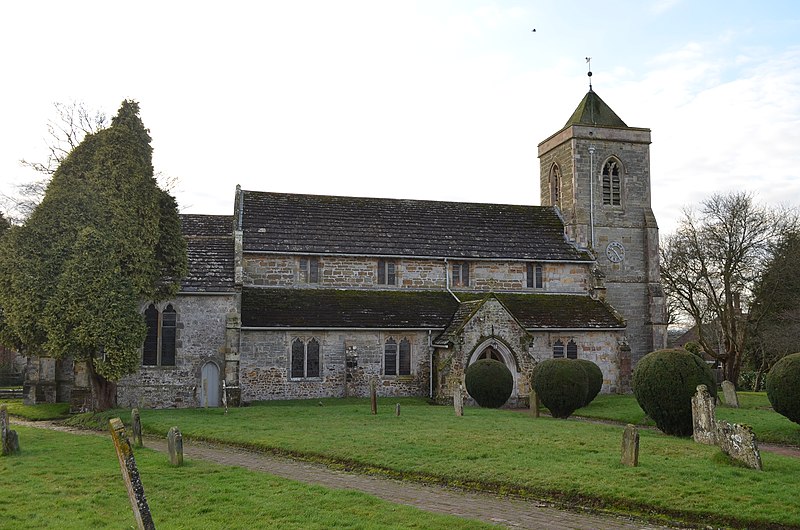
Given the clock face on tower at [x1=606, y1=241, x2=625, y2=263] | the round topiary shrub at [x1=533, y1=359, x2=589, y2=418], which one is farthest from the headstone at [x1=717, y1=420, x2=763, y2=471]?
the clock face on tower at [x1=606, y1=241, x2=625, y2=263]

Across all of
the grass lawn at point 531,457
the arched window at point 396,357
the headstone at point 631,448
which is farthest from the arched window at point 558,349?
the headstone at point 631,448

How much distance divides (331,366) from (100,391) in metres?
10.0

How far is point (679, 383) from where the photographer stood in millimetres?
20984

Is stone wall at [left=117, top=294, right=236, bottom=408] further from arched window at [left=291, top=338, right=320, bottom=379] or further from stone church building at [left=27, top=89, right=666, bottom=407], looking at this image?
arched window at [left=291, top=338, right=320, bottom=379]

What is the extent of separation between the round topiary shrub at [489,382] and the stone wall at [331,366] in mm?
3923

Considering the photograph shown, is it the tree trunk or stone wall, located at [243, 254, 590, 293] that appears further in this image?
stone wall, located at [243, 254, 590, 293]

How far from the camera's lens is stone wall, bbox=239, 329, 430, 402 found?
1264 inches

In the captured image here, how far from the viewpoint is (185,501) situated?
12.8 metres

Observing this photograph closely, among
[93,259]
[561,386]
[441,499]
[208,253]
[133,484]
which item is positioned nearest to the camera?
[133,484]

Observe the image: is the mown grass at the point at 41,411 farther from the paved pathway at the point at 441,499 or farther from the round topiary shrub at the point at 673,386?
the round topiary shrub at the point at 673,386

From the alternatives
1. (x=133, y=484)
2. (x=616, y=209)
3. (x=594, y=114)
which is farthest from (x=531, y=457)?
(x=594, y=114)

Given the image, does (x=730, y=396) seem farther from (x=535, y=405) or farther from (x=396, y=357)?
(x=396, y=357)

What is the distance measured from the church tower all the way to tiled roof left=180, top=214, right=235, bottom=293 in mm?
19168

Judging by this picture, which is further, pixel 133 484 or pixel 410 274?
pixel 410 274
